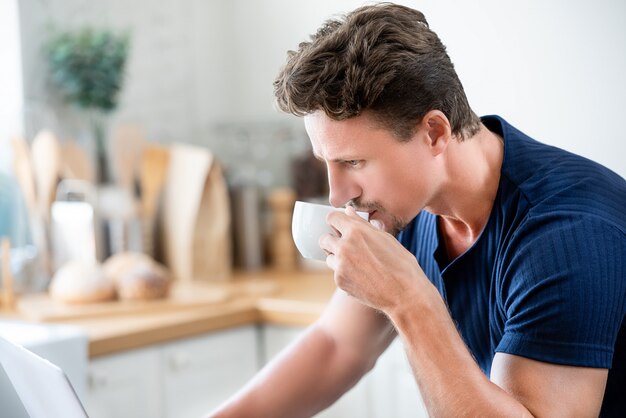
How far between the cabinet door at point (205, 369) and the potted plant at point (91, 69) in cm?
73

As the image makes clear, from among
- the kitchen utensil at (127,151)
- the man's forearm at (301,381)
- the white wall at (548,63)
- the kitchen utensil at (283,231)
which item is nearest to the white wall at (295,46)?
the white wall at (548,63)

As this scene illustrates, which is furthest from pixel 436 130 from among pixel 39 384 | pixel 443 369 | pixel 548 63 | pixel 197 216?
pixel 197 216

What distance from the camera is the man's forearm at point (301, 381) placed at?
1230 mm

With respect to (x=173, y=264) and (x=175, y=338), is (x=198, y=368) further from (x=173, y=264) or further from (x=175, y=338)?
(x=173, y=264)

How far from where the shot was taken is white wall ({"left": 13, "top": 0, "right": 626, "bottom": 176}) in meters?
1.54

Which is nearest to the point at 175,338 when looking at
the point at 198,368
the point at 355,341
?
the point at 198,368

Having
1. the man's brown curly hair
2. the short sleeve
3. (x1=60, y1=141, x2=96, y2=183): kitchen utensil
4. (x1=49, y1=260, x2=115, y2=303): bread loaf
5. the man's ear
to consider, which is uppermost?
the man's brown curly hair

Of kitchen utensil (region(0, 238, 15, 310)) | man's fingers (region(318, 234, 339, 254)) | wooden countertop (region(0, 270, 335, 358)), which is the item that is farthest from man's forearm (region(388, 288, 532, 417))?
kitchen utensil (region(0, 238, 15, 310))

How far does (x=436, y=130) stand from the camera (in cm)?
120

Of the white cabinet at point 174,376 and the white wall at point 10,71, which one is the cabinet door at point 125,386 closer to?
the white cabinet at point 174,376

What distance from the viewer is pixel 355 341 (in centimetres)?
134

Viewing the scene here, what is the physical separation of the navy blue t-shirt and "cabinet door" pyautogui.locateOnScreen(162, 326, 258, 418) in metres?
1.06

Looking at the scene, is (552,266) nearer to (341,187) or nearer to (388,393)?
(341,187)

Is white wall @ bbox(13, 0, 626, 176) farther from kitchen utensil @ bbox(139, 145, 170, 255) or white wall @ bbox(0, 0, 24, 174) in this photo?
kitchen utensil @ bbox(139, 145, 170, 255)
